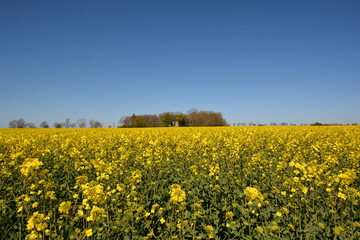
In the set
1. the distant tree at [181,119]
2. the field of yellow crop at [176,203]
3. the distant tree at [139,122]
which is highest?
the distant tree at [181,119]

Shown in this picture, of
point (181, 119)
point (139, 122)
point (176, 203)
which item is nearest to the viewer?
point (176, 203)

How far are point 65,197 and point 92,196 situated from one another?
279 centimetres

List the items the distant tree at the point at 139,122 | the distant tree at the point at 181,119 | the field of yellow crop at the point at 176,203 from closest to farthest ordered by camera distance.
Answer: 1. the field of yellow crop at the point at 176,203
2. the distant tree at the point at 139,122
3. the distant tree at the point at 181,119

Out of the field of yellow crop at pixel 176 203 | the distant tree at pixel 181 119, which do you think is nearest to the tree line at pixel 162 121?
the distant tree at pixel 181 119

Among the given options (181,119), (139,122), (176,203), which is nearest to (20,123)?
(139,122)

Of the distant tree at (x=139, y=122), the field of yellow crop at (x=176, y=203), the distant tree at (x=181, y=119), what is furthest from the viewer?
the distant tree at (x=181, y=119)

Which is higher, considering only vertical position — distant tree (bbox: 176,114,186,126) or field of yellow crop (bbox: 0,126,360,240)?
distant tree (bbox: 176,114,186,126)

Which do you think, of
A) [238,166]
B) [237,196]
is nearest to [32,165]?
[237,196]

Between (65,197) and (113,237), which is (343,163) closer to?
(113,237)

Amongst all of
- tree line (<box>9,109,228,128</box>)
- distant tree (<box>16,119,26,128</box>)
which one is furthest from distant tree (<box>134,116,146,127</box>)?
distant tree (<box>16,119,26,128</box>)

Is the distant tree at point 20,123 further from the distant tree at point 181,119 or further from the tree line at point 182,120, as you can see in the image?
the distant tree at point 181,119

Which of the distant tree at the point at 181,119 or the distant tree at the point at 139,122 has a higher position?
the distant tree at the point at 181,119

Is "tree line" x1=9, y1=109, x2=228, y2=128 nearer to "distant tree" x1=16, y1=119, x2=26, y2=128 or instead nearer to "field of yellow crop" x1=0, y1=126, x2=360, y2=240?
"distant tree" x1=16, y1=119, x2=26, y2=128

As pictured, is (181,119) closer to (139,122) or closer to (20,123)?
(139,122)
